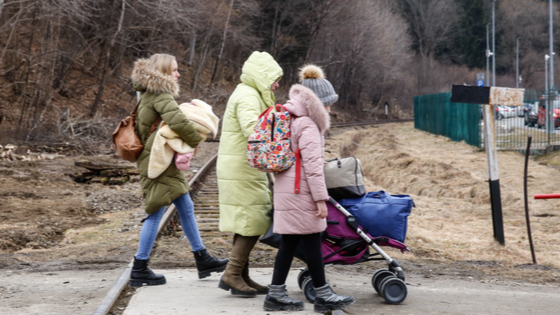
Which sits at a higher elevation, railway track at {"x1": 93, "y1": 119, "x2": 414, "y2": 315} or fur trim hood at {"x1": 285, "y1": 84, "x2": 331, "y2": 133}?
fur trim hood at {"x1": 285, "y1": 84, "x2": 331, "y2": 133}

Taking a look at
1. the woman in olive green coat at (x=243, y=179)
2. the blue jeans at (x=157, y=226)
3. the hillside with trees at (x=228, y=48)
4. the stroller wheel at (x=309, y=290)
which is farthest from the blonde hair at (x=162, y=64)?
the hillside with trees at (x=228, y=48)

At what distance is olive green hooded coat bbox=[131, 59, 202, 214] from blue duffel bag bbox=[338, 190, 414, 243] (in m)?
1.35

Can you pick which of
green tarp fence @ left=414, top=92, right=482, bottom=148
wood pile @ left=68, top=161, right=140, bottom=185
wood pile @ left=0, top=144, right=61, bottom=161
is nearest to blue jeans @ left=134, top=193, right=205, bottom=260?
wood pile @ left=68, top=161, right=140, bottom=185

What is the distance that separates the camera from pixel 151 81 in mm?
4938

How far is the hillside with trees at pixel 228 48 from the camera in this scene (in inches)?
835

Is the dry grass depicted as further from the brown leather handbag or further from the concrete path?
the brown leather handbag

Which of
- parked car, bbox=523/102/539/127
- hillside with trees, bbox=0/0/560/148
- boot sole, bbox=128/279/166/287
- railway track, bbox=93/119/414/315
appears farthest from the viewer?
hillside with trees, bbox=0/0/560/148

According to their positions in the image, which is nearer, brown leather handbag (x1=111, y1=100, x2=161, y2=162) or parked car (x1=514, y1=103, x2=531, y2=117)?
brown leather handbag (x1=111, y1=100, x2=161, y2=162)

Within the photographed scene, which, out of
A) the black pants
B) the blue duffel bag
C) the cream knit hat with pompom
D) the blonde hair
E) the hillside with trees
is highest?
the hillside with trees

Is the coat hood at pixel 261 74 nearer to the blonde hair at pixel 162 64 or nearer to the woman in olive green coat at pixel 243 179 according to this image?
the woman in olive green coat at pixel 243 179

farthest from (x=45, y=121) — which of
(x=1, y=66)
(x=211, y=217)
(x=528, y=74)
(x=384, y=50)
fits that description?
(x=528, y=74)

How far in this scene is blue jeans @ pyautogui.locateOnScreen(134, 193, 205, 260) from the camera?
502 centimetres

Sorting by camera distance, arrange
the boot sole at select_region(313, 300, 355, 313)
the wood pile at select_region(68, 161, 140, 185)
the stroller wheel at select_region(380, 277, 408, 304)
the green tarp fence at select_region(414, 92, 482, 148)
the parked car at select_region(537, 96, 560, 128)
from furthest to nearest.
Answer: the green tarp fence at select_region(414, 92, 482, 148) < the parked car at select_region(537, 96, 560, 128) < the wood pile at select_region(68, 161, 140, 185) < the stroller wheel at select_region(380, 277, 408, 304) < the boot sole at select_region(313, 300, 355, 313)

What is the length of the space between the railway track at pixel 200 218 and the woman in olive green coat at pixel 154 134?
278 millimetres
